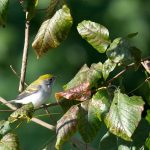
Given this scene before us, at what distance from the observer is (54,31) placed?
50.5 inches

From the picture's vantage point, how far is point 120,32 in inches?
207

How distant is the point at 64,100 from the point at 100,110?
147 mm

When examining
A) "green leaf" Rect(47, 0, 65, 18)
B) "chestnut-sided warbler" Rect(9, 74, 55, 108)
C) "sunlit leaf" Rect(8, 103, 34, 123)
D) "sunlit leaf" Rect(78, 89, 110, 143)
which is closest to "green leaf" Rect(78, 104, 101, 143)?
"sunlit leaf" Rect(78, 89, 110, 143)

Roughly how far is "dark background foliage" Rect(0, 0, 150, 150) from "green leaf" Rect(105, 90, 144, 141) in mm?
3586

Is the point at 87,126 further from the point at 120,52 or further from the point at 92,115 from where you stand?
the point at 120,52

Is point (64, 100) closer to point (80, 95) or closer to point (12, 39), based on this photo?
point (80, 95)

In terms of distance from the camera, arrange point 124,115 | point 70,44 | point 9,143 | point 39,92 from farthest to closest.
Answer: point 70,44 → point 39,92 → point 9,143 → point 124,115

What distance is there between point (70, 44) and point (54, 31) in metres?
4.09

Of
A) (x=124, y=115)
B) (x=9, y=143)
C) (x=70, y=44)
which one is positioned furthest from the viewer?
(x=70, y=44)

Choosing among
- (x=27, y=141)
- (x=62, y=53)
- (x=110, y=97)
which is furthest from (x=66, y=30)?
(x=62, y=53)

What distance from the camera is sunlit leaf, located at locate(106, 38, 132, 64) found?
1.23 m

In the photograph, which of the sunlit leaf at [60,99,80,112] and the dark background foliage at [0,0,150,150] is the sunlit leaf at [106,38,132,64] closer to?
the sunlit leaf at [60,99,80,112]

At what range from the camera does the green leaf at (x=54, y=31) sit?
1.27 metres

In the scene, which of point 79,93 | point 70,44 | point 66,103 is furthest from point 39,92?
point 70,44
